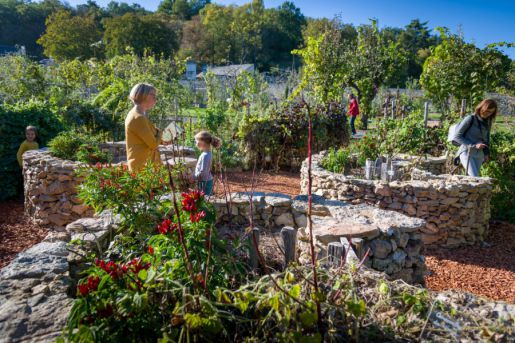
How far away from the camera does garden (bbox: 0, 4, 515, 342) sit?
1.57 meters

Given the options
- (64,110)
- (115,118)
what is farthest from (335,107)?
(64,110)

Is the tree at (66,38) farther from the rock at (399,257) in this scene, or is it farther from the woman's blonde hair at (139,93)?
the rock at (399,257)

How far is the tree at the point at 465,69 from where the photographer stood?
38.7 ft

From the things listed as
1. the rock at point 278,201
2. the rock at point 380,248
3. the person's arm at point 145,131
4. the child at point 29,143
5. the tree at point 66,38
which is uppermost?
the tree at point 66,38

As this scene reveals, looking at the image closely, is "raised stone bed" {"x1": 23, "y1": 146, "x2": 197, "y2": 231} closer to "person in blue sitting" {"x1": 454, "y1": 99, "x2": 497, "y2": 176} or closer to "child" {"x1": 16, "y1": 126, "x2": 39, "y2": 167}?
"child" {"x1": 16, "y1": 126, "x2": 39, "y2": 167}

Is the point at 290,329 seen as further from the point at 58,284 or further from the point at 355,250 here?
the point at 355,250

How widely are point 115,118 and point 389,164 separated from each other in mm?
7135

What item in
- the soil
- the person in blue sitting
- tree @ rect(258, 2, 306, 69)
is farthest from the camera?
tree @ rect(258, 2, 306, 69)

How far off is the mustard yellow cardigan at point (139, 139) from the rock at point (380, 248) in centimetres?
221

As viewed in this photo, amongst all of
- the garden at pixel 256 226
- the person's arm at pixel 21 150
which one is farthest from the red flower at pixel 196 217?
the person's arm at pixel 21 150

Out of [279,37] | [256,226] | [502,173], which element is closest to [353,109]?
[502,173]

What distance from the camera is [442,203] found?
532cm

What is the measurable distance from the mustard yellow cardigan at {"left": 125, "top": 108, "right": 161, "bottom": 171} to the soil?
79cm

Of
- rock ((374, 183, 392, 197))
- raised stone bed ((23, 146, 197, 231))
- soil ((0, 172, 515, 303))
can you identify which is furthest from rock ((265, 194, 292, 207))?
raised stone bed ((23, 146, 197, 231))
